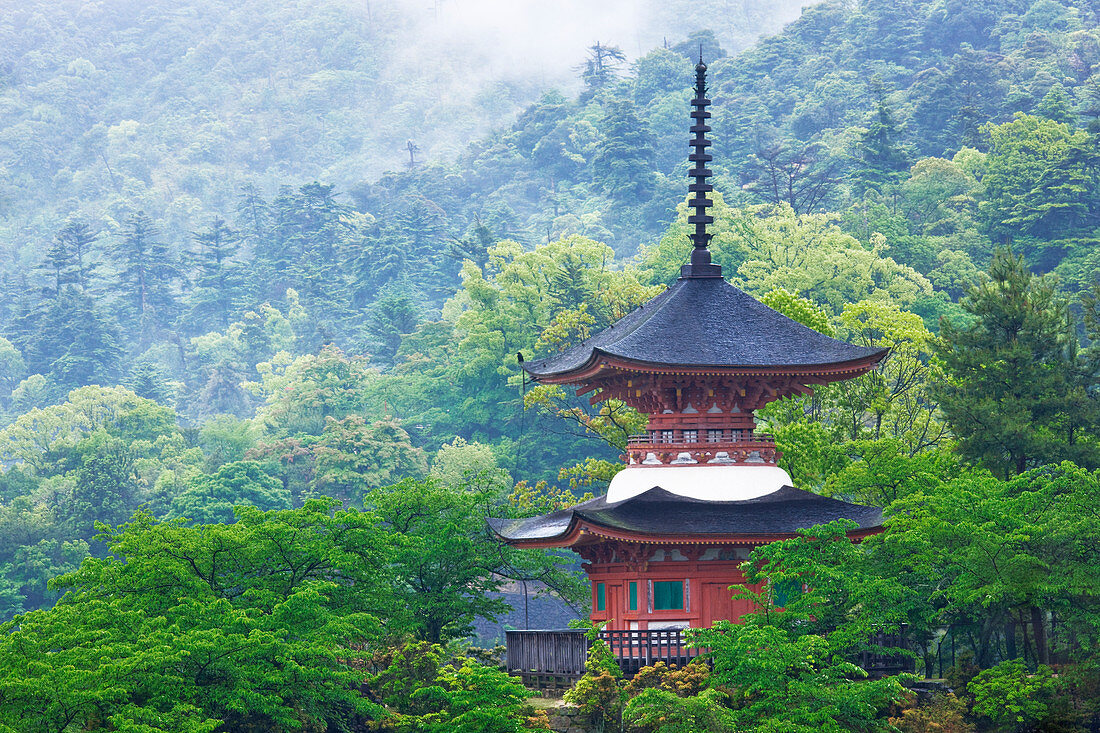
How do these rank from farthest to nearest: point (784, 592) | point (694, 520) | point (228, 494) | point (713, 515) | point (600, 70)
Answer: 1. point (600, 70)
2. point (228, 494)
3. point (784, 592)
4. point (713, 515)
5. point (694, 520)

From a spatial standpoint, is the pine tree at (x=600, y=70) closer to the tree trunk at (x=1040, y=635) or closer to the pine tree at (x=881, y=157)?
the pine tree at (x=881, y=157)

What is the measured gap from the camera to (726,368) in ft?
91.5

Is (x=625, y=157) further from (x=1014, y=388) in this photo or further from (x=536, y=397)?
(x=1014, y=388)

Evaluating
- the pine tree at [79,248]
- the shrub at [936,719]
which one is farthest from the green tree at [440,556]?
the pine tree at [79,248]

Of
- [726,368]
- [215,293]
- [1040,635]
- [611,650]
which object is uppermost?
[215,293]

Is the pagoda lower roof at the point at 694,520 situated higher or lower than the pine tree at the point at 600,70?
lower

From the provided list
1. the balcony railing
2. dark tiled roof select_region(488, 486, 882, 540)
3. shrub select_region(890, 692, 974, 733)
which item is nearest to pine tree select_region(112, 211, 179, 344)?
the balcony railing

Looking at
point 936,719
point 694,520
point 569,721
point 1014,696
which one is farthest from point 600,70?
point 1014,696

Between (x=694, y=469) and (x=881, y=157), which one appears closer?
(x=694, y=469)

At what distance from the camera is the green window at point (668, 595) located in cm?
2786

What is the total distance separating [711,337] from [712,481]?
283cm

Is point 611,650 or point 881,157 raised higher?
point 881,157

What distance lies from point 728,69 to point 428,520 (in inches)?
5166

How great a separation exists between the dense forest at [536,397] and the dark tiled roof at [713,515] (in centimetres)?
93
